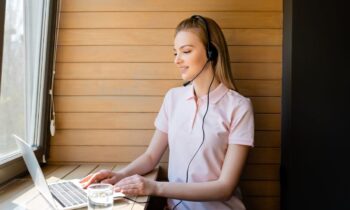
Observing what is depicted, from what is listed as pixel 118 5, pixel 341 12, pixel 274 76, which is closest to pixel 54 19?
pixel 118 5

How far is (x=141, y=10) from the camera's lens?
1798 millimetres

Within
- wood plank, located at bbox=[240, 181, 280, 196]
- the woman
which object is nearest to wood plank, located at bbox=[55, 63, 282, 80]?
the woman

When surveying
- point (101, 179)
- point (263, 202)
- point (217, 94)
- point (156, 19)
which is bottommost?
point (263, 202)

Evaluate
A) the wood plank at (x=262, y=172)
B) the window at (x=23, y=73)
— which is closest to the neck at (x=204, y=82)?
the wood plank at (x=262, y=172)

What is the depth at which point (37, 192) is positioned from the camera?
132 centimetres

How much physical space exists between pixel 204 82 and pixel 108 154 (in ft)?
2.02

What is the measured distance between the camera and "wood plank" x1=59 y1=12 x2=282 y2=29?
1.80m

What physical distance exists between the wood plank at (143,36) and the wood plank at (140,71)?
108 mm

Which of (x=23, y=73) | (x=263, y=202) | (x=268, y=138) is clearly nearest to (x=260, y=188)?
(x=263, y=202)

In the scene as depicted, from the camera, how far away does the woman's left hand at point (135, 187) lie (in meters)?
1.24

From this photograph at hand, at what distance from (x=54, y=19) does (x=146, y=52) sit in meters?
0.47

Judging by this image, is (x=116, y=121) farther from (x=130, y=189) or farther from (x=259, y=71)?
(x=259, y=71)

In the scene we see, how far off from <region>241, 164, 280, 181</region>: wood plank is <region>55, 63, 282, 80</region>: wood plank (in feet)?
1.45

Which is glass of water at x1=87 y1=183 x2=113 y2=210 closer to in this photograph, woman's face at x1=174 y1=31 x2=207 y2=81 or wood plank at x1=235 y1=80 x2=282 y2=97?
woman's face at x1=174 y1=31 x2=207 y2=81
